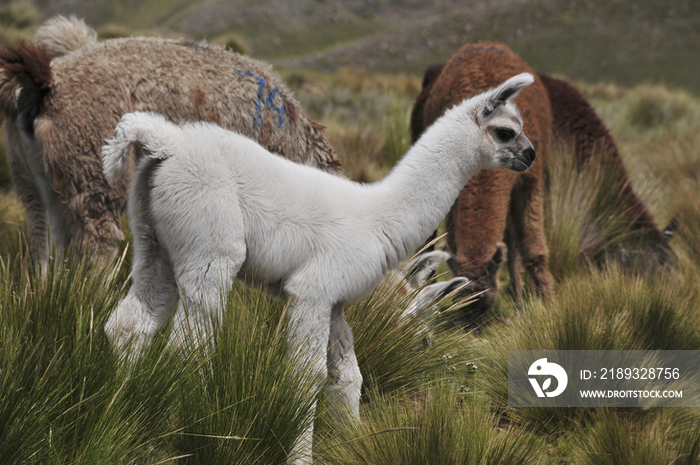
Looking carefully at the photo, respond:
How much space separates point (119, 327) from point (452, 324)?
266 centimetres

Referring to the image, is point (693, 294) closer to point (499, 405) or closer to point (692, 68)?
point (499, 405)

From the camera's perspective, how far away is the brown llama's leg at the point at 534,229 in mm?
5090

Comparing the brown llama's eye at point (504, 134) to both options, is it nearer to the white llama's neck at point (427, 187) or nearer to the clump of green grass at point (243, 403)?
the white llama's neck at point (427, 187)

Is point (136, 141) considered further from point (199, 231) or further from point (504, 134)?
point (504, 134)

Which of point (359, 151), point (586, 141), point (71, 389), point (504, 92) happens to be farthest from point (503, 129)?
point (359, 151)

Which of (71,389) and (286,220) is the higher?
(286,220)

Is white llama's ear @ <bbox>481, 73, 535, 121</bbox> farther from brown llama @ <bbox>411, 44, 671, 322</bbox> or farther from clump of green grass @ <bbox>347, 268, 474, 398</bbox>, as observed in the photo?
brown llama @ <bbox>411, 44, 671, 322</bbox>

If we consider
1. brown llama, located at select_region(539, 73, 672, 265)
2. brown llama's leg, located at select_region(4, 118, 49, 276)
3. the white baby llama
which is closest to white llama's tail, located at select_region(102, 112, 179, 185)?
the white baby llama

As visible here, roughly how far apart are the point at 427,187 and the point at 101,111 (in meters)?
2.01

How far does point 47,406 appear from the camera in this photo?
200 cm

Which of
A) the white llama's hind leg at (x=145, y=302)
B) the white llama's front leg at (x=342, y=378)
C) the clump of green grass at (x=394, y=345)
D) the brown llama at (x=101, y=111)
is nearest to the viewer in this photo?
the white llama's hind leg at (x=145, y=302)

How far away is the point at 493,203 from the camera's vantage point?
4383 millimetres

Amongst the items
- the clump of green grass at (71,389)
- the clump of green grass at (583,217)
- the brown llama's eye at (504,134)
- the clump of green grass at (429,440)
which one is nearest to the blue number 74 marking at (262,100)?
the brown llama's eye at (504,134)

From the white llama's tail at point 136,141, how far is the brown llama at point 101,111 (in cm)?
99
